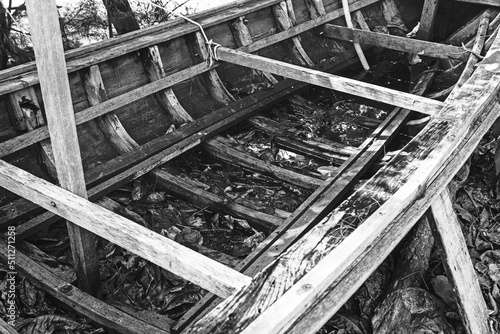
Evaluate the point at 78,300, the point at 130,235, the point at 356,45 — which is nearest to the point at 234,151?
the point at 78,300

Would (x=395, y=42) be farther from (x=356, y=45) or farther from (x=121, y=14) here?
(x=121, y=14)

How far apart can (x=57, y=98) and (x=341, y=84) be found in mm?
2258

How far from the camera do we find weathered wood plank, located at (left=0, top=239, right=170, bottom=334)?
9.02ft

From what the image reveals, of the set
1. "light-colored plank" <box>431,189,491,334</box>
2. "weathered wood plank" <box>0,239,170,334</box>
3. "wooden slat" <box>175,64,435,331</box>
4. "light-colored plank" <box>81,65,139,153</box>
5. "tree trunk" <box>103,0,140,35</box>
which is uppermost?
"tree trunk" <box>103,0,140,35</box>

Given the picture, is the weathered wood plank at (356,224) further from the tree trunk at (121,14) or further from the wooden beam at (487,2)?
the wooden beam at (487,2)

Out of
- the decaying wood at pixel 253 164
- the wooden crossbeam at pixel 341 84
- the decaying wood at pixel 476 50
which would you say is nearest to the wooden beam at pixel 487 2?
the decaying wood at pixel 476 50

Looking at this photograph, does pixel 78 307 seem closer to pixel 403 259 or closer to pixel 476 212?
pixel 403 259

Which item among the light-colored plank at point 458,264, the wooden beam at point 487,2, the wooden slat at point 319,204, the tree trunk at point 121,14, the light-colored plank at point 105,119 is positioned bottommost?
the light-colored plank at point 458,264

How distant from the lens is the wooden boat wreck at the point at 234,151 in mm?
2102

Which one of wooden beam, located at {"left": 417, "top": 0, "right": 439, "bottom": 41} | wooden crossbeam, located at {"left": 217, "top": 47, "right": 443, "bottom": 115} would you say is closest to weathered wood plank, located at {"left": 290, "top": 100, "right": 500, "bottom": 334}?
wooden crossbeam, located at {"left": 217, "top": 47, "right": 443, "bottom": 115}

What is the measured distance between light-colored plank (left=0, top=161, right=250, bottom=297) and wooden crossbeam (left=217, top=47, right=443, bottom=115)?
211cm

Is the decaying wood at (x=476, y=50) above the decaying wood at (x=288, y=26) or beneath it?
beneath

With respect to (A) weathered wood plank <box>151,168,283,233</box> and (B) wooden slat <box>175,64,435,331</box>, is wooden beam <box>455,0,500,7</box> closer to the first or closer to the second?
(B) wooden slat <box>175,64,435,331</box>

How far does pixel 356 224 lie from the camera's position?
7.22ft
